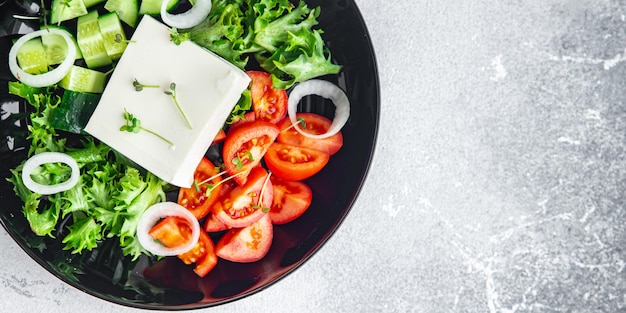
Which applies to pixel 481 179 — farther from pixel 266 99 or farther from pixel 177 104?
pixel 177 104

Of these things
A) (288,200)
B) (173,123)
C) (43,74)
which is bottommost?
(288,200)

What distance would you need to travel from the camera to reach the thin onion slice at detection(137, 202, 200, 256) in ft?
8.04

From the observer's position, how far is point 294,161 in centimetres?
253

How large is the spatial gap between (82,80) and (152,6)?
426mm

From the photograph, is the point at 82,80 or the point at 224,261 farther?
the point at 224,261

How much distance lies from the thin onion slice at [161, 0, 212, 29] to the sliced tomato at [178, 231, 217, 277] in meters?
0.89

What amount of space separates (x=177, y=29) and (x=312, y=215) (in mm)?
974

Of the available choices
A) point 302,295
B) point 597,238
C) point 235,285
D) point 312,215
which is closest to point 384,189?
point 312,215

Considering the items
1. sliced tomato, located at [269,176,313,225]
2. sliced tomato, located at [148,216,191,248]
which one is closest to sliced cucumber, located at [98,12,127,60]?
sliced tomato, located at [148,216,191,248]

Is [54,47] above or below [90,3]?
below

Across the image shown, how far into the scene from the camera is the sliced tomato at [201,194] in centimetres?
253

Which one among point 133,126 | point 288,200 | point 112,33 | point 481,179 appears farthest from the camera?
point 481,179

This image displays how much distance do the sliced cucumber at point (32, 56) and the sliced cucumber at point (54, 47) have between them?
21mm

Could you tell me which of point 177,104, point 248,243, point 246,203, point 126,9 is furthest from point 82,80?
point 248,243
